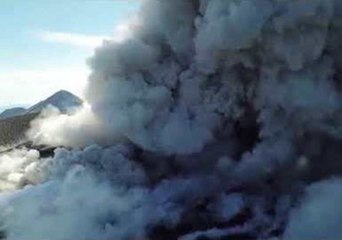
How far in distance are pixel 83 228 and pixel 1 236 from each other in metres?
5.26

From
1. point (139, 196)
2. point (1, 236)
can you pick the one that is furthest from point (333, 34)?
point (1, 236)

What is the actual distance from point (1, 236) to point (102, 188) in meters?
6.35

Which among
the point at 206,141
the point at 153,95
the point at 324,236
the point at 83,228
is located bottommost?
the point at 324,236

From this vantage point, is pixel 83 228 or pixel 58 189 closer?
pixel 83 228

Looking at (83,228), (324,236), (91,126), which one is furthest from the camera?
(91,126)

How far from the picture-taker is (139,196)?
3838 centimetres

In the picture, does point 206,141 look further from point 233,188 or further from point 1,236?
point 1,236

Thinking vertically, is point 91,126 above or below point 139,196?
above

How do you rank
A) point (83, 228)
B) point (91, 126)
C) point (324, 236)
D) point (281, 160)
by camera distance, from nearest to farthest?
point (324, 236) → point (83, 228) → point (281, 160) → point (91, 126)

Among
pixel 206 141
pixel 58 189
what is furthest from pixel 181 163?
pixel 58 189

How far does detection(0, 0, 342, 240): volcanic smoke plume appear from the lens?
116ft

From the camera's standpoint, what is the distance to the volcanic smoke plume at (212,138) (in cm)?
3544

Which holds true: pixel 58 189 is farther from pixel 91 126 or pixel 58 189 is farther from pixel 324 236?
pixel 324 236

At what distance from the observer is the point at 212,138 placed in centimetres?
3938
